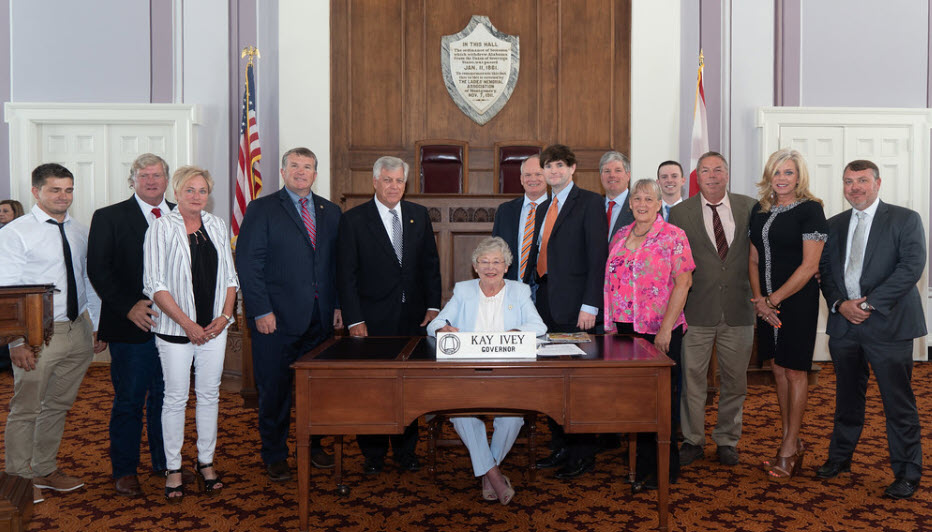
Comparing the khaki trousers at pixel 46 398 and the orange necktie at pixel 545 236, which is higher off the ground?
the orange necktie at pixel 545 236

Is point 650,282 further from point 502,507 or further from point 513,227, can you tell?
point 502,507

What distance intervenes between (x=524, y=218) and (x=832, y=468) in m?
2.02

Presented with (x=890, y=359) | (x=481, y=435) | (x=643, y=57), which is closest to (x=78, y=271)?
(x=481, y=435)

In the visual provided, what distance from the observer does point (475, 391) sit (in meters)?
2.65

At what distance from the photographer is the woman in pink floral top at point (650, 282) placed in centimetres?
321

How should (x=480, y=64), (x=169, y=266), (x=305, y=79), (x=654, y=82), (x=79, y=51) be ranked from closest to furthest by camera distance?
→ (x=169, y=266)
(x=79, y=51)
(x=305, y=79)
(x=654, y=82)
(x=480, y=64)

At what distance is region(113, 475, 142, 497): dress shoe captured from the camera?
325 centimetres

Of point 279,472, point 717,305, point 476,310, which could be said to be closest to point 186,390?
point 279,472

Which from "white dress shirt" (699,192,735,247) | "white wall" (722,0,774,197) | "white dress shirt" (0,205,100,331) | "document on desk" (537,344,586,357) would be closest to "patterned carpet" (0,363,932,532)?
"document on desk" (537,344,586,357)

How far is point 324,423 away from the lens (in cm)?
266

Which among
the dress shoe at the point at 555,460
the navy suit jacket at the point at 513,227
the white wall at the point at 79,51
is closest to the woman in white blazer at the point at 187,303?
the navy suit jacket at the point at 513,227

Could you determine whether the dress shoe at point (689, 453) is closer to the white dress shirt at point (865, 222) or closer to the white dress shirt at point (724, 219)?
the white dress shirt at point (724, 219)

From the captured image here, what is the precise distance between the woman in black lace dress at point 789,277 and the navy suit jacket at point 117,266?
3.10 meters

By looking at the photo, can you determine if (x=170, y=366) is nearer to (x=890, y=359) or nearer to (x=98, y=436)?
(x=98, y=436)
